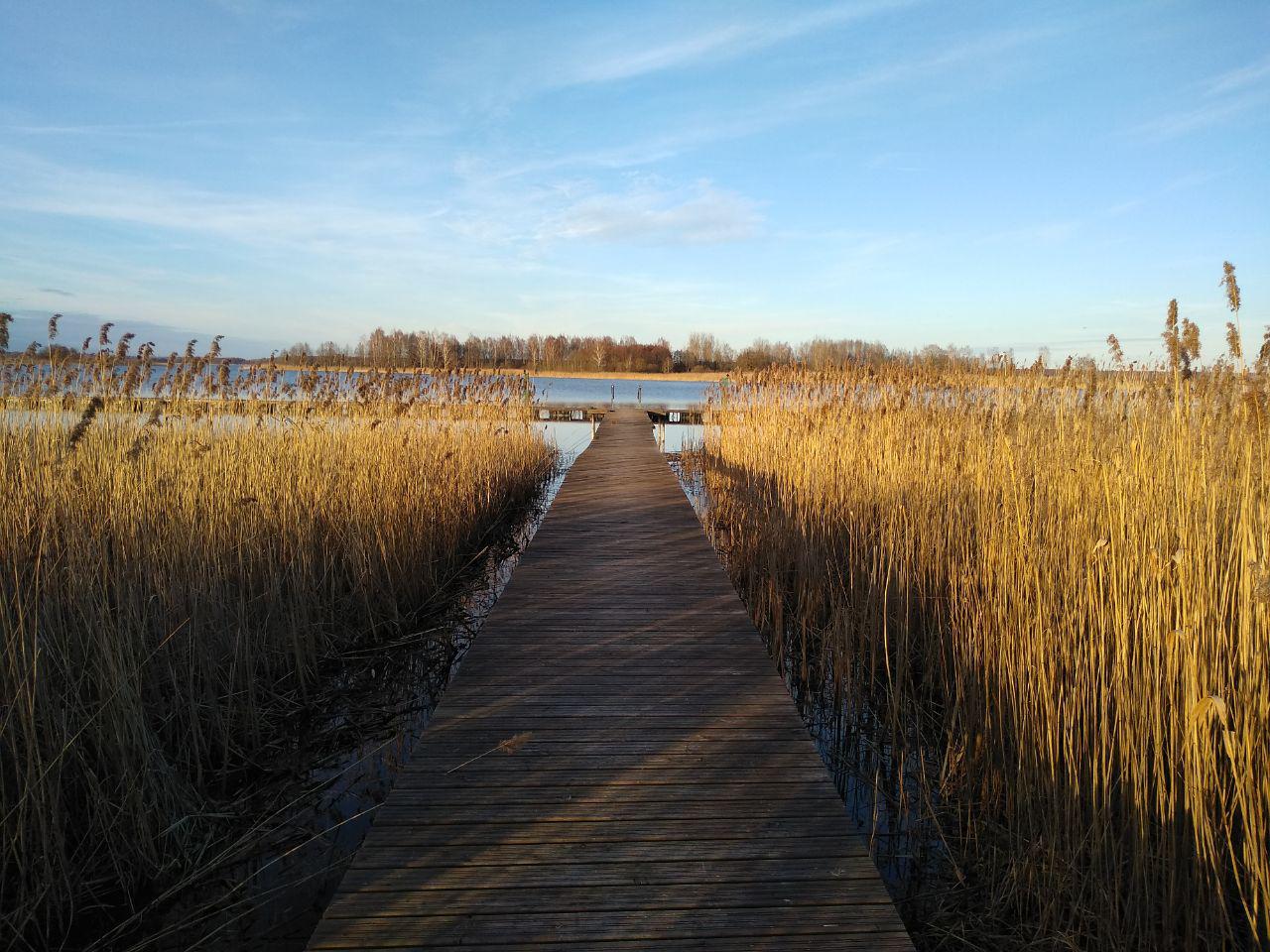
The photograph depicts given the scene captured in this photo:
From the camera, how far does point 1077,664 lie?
1.95 metres

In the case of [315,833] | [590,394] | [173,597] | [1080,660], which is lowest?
[315,833]

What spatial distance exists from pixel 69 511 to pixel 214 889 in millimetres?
2098

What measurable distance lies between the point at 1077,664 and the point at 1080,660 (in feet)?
0.31

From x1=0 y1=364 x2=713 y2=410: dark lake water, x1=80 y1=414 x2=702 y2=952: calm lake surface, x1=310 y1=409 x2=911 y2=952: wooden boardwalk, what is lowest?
x1=80 y1=414 x2=702 y2=952: calm lake surface

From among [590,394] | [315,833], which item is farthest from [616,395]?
[315,833]

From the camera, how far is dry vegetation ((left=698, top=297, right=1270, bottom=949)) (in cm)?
165

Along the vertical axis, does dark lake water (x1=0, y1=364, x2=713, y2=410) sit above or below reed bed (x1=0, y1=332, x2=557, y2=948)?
above

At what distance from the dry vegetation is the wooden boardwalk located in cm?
45

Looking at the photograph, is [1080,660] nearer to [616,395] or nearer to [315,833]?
[315,833]

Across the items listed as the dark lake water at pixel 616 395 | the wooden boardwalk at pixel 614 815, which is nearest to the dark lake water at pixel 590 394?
the dark lake water at pixel 616 395

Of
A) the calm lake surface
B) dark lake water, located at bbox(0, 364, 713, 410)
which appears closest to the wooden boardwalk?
the calm lake surface

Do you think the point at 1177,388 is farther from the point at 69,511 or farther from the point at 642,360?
the point at 642,360

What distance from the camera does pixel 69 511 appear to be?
3.24m

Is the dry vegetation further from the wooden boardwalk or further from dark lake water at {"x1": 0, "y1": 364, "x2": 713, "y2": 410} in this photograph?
dark lake water at {"x1": 0, "y1": 364, "x2": 713, "y2": 410}
